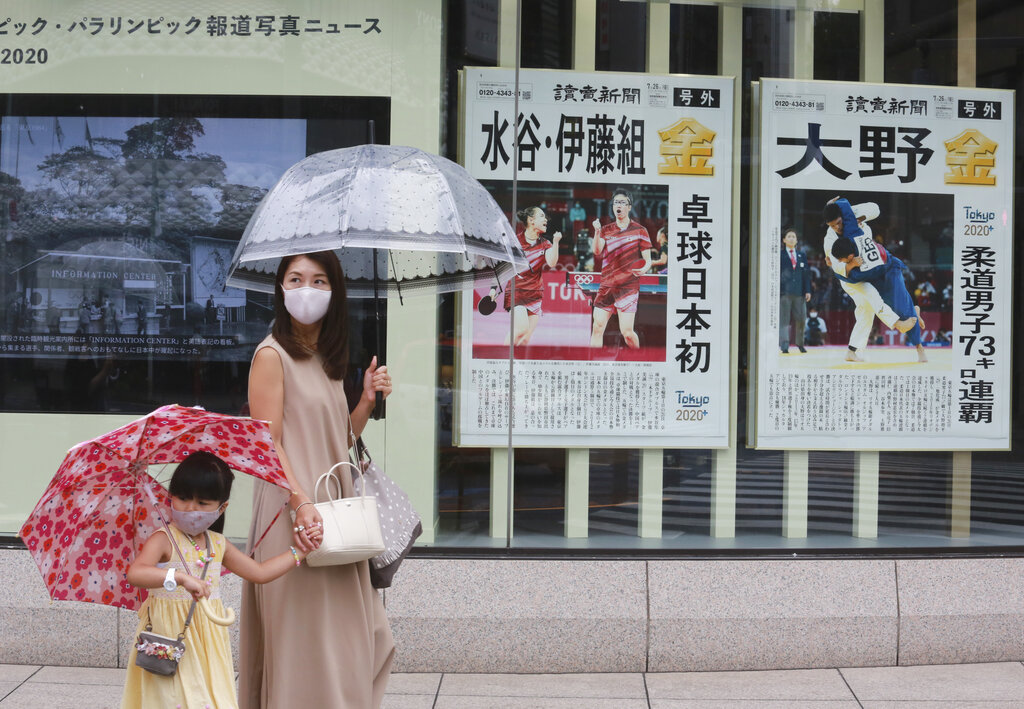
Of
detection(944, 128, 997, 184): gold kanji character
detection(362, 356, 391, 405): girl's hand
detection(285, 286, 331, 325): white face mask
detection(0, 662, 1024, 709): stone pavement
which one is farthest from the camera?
detection(944, 128, 997, 184): gold kanji character

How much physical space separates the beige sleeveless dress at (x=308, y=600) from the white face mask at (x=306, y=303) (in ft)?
0.41

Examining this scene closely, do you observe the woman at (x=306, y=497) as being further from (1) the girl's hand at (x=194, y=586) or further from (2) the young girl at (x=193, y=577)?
(1) the girl's hand at (x=194, y=586)

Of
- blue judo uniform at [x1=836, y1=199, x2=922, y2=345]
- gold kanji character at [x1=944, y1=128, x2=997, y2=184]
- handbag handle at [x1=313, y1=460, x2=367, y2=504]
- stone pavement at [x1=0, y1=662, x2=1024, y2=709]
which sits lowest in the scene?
stone pavement at [x1=0, y1=662, x2=1024, y2=709]

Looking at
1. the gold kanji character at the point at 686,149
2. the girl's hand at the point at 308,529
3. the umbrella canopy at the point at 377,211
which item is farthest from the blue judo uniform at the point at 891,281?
the girl's hand at the point at 308,529

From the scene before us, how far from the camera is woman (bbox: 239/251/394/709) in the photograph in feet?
10.9

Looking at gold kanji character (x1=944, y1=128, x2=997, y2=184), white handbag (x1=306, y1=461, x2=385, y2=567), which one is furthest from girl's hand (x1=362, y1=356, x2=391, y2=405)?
gold kanji character (x1=944, y1=128, x2=997, y2=184)

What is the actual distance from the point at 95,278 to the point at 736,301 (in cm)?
353

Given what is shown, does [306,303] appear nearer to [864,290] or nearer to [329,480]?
[329,480]

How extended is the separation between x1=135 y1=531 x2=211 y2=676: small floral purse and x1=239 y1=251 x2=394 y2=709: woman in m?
0.42

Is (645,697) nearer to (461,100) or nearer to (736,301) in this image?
(736,301)

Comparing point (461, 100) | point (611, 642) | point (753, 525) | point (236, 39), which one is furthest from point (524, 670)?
point (236, 39)

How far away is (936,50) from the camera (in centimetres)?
600

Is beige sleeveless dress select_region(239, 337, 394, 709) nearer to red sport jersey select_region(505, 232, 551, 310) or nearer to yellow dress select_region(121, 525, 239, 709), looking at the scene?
→ yellow dress select_region(121, 525, 239, 709)

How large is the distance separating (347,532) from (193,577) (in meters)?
0.46
